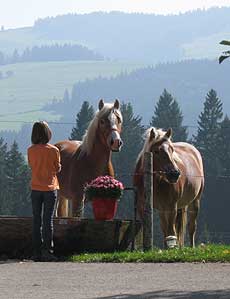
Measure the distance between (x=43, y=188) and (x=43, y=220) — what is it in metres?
0.45

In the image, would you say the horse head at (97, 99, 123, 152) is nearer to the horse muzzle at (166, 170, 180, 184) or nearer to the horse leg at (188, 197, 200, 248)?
the horse muzzle at (166, 170, 180, 184)

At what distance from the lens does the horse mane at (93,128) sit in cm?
1556

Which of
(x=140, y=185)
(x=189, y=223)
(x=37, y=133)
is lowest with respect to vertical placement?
(x=189, y=223)

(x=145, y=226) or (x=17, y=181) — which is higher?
(x=145, y=226)

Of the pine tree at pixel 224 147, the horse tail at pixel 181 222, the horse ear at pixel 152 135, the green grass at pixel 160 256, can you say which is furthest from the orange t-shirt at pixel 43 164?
the pine tree at pixel 224 147

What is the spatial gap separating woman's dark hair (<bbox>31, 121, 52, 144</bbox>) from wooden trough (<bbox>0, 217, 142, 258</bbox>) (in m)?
1.13

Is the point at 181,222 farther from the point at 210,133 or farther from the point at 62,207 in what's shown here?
the point at 210,133

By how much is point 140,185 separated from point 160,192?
0.80 metres

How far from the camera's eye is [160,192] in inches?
632

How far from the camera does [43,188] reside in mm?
13297

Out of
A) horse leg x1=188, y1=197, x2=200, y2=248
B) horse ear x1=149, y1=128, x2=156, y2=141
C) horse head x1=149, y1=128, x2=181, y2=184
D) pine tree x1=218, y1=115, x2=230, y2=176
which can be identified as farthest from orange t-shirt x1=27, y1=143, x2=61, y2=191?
pine tree x1=218, y1=115, x2=230, y2=176

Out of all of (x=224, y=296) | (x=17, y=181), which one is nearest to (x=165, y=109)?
(x=17, y=181)

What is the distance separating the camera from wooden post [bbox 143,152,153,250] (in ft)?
44.7

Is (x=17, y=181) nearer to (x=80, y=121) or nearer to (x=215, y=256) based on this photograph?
(x=80, y=121)
